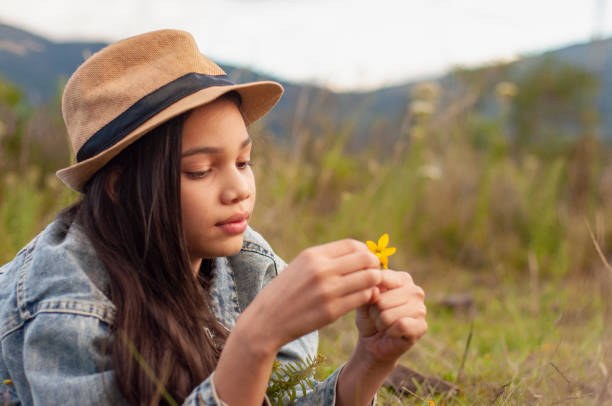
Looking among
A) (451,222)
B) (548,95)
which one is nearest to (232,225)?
(451,222)

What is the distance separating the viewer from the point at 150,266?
1.29 m

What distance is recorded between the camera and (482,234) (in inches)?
185

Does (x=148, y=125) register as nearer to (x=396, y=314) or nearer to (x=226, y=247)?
(x=226, y=247)

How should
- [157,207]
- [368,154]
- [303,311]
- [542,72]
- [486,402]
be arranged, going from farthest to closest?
[542,72] → [368,154] → [486,402] → [157,207] → [303,311]

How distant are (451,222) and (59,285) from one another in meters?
3.99

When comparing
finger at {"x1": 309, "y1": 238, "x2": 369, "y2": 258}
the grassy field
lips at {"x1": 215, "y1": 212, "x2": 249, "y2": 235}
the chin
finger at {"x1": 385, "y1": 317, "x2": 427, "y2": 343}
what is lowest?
the grassy field

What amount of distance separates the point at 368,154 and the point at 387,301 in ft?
10.8

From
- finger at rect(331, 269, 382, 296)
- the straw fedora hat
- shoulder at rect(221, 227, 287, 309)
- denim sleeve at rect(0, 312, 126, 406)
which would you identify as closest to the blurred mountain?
the straw fedora hat

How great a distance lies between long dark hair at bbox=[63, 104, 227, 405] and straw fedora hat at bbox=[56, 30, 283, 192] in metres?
0.05

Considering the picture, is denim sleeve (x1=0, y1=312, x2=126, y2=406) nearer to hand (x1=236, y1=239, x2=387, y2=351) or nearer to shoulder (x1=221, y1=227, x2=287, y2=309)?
hand (x1=236, y1=239, x2=387, y2=351)

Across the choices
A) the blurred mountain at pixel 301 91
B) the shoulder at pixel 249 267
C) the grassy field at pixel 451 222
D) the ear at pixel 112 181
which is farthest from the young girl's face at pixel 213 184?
the blurred mountain at pixel 301 91

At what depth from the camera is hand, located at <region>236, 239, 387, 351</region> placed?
98cm

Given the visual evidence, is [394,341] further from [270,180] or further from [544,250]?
[544,250]

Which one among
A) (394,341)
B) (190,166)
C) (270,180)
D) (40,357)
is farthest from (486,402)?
(270,180)
